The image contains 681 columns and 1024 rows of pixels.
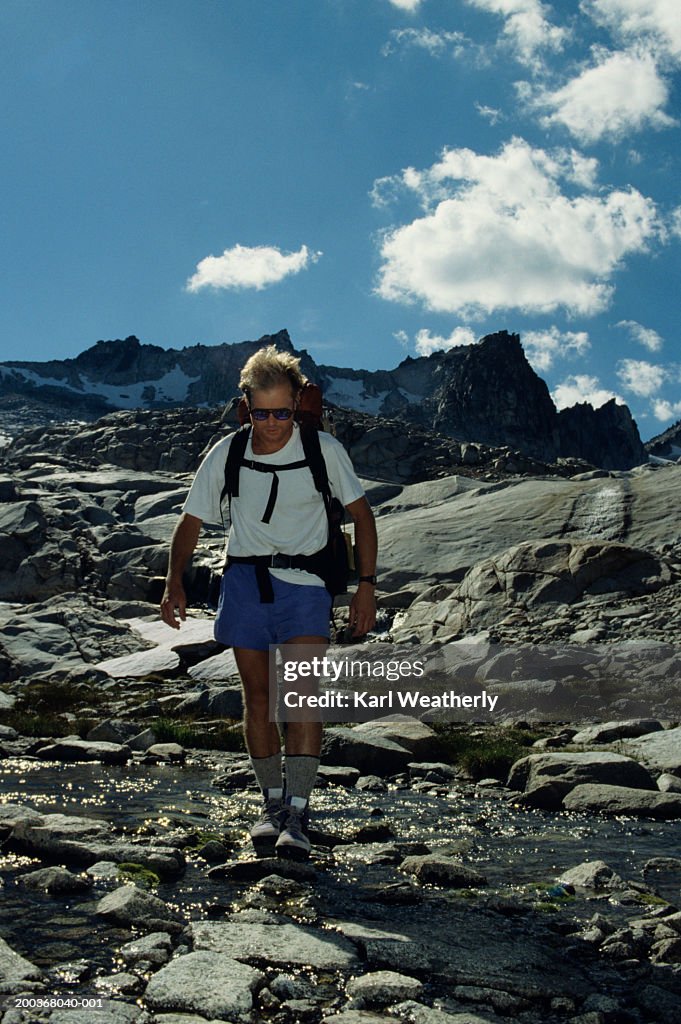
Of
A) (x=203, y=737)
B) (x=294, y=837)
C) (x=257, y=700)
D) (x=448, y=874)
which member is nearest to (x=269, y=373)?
(x=257, y=700)

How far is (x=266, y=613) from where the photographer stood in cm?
634

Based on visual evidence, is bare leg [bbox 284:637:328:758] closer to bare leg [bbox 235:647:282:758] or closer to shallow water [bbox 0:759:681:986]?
bare leg [bbox 235:647:282:758]

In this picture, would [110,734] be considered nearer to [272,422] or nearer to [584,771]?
[584,771]

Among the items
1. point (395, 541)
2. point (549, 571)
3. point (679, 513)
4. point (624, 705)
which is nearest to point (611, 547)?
point (549, 571)

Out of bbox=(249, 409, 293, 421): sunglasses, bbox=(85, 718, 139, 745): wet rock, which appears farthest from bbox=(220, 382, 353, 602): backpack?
bbox=(85, 718, 139, 745): wet rock

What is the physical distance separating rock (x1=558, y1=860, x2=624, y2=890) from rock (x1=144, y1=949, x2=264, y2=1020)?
8.66ft

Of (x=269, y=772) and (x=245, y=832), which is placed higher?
(x=269, y=772)

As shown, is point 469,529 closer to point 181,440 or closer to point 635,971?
point 635,971

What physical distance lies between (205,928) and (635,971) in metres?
2.04

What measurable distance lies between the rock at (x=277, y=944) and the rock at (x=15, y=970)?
2.42ft

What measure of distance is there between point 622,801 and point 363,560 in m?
3.61

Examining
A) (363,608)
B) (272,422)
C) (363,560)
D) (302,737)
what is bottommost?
(302,737)

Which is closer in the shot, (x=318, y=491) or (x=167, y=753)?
(x=318, y=491)

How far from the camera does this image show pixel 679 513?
1161 inches
